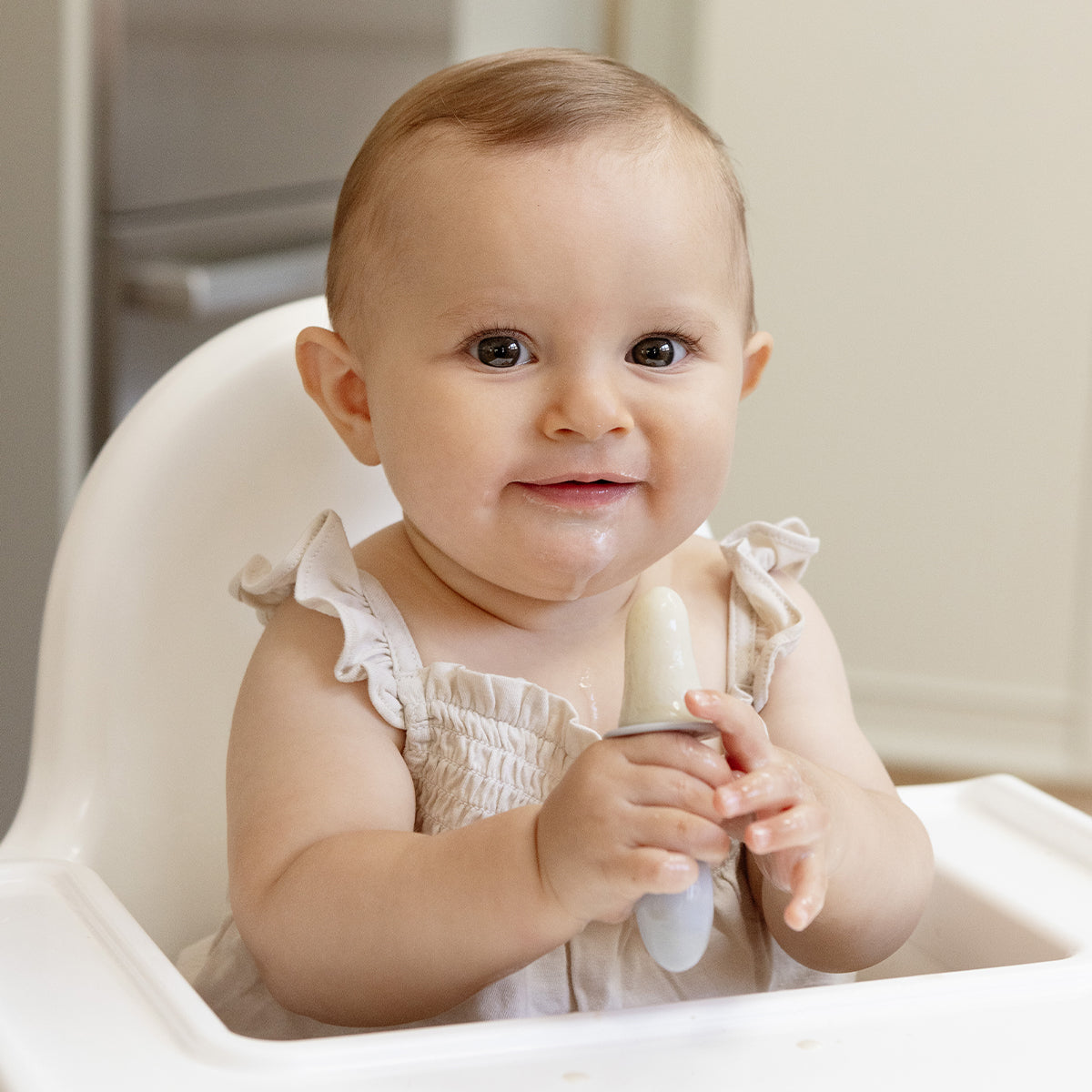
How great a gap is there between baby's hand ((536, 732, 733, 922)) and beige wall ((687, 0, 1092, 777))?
1.40 metres

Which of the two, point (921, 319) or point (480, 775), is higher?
point (480, 775)

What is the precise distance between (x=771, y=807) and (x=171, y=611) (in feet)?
1.30

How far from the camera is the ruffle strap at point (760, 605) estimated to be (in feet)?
2.23

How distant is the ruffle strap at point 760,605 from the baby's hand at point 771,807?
18cm

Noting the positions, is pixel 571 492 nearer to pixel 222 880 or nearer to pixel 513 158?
pixel 513 158

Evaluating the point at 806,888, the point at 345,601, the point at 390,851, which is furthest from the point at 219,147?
the point at 806,888

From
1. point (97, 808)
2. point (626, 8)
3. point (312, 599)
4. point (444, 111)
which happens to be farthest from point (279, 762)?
point (626, 8)

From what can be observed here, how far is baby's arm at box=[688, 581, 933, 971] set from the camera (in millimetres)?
473

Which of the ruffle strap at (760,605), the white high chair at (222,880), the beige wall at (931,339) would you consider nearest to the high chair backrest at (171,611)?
the white high chair at (222,880)

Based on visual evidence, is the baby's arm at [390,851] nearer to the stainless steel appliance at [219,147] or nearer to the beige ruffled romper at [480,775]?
the beige ruffled romper at [480,775]

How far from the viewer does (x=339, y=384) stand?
685 millimetres

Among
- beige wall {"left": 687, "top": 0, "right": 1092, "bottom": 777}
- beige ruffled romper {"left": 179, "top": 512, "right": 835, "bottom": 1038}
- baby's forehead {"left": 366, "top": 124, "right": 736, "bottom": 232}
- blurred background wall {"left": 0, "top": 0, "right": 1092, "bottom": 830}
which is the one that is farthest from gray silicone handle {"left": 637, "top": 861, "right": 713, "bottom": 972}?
beige wall {"left": 687, "top": 0, "right": 1092, "bottom": 777}

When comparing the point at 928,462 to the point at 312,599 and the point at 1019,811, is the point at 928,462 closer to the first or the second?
the point at 1019,811

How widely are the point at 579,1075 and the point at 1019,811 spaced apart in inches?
14.5
